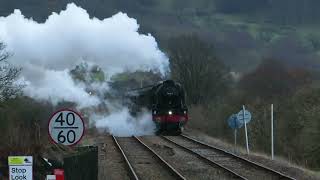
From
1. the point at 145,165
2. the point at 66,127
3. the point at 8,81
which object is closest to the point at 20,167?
the point at 66,127

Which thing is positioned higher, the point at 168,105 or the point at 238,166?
the point at 168,105

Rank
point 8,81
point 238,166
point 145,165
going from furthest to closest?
point 8,81
point 145,165
point 238,166

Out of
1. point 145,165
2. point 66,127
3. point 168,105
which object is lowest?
point 145,165

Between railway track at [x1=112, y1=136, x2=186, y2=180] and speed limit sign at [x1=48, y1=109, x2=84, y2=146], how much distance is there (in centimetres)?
541

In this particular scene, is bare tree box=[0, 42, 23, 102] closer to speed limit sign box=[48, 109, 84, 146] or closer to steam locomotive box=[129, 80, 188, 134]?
steam locomotive box=[129, 80, 188, 134]

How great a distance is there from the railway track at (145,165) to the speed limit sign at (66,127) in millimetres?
5413

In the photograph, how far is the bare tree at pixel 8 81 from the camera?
34.3m

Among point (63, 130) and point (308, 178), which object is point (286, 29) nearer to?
point (308, 178)

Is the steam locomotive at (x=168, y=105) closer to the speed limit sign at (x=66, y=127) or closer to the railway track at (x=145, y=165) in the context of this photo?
the railway track at (x=145, y=165)

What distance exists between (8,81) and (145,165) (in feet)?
50.8

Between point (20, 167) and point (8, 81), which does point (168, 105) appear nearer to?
point (8, 81)

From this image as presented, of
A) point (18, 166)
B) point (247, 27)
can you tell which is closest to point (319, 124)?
point (18, 166)

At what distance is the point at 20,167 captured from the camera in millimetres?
11320

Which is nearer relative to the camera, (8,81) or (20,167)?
(20,167)
